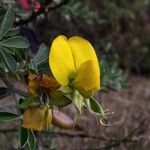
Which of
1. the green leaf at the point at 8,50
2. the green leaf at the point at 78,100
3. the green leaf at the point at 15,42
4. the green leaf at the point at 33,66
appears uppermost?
the green leaf at the point at 15,42

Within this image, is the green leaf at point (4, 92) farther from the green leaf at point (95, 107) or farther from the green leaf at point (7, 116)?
the green leaf at point (95, 107)

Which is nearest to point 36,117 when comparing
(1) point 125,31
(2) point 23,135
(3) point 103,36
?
(2) point 23,135

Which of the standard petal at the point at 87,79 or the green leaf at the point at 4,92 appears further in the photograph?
the green leaf at the point at 4,92

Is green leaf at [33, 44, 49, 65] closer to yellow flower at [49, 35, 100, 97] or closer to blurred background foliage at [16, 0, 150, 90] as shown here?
yellow flower at [49, 35, 100, 97]

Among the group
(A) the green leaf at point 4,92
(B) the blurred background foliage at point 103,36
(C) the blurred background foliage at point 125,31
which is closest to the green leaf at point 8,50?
(B) the blurred background foliage at point 103,36

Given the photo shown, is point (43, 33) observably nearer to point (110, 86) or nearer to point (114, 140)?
point (110, 86)

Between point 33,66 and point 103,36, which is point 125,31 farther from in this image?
point 33,66

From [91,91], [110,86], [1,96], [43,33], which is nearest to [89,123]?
[43,33]

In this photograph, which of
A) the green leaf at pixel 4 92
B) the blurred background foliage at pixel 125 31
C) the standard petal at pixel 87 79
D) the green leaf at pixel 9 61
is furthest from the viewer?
the blurred background foliage at pixel 125 31
